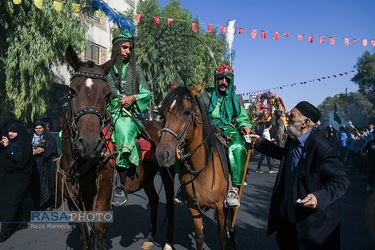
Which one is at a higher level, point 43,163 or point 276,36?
point 276,36

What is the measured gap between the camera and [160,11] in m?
29.2

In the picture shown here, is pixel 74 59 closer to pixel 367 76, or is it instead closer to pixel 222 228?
pixel 222 228

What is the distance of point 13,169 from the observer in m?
6.23

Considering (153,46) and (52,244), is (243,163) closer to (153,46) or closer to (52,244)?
(52,244)

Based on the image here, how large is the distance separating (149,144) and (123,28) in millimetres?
1877

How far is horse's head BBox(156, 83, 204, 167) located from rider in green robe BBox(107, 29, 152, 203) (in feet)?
2.01

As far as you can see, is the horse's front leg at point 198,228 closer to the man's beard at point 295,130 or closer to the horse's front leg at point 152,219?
the horse's front leg at point 152,219

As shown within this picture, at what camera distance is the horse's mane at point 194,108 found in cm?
391

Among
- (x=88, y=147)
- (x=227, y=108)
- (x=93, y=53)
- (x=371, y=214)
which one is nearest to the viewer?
(x=371, y=214)

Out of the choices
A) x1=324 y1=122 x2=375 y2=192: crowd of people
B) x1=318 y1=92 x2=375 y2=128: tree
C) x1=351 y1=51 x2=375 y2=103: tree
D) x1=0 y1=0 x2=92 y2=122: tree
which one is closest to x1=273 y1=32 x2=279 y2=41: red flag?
x1=324 y1=122 x2=375 y2=192: crowd of people

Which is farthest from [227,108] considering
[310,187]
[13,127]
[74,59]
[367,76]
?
[367,76]

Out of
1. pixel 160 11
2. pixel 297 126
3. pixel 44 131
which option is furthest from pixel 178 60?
pixel 297 126

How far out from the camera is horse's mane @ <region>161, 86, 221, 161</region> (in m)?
3.91

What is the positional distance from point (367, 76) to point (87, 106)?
56950 millimetres
